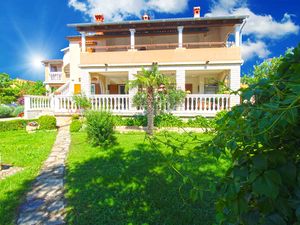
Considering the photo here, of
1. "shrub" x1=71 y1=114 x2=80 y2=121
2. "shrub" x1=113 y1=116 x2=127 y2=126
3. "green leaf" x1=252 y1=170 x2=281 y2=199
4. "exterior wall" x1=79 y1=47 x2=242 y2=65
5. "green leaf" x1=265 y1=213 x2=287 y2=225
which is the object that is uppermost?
"exterior wall" x1=79 y1=47 x2=242 y2=65

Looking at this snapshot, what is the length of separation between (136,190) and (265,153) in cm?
348

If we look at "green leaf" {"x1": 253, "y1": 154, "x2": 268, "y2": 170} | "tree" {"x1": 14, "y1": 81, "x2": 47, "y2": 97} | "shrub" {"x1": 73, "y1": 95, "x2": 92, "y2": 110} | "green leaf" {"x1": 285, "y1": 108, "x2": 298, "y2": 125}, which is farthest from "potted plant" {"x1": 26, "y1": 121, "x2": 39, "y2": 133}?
"tree" {"x1": 14, "y1": 81, "x2": 47, "y2": 97}

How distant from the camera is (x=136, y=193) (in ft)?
13.2

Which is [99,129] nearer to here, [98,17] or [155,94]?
[155,94]

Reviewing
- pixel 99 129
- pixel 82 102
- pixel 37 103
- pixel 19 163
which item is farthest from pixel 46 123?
pixel 19 163

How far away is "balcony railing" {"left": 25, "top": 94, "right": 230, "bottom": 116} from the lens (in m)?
12.3

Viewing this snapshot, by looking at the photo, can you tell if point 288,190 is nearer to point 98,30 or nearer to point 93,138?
point 93,138

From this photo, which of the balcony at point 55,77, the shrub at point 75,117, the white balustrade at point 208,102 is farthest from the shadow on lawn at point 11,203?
the balcony at point 55,77

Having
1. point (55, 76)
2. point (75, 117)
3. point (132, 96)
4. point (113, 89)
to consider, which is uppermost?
point (55, 76)

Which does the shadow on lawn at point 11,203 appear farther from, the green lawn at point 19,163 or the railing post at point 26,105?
the railing post at point 26,105

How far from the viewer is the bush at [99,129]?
7590mm

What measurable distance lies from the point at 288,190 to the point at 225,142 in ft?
1.13

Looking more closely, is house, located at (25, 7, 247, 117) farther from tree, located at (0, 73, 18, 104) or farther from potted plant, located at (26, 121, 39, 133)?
tree, located at (0, 73, 18, 104)

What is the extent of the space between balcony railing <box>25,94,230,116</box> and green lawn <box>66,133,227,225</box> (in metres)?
6.28
